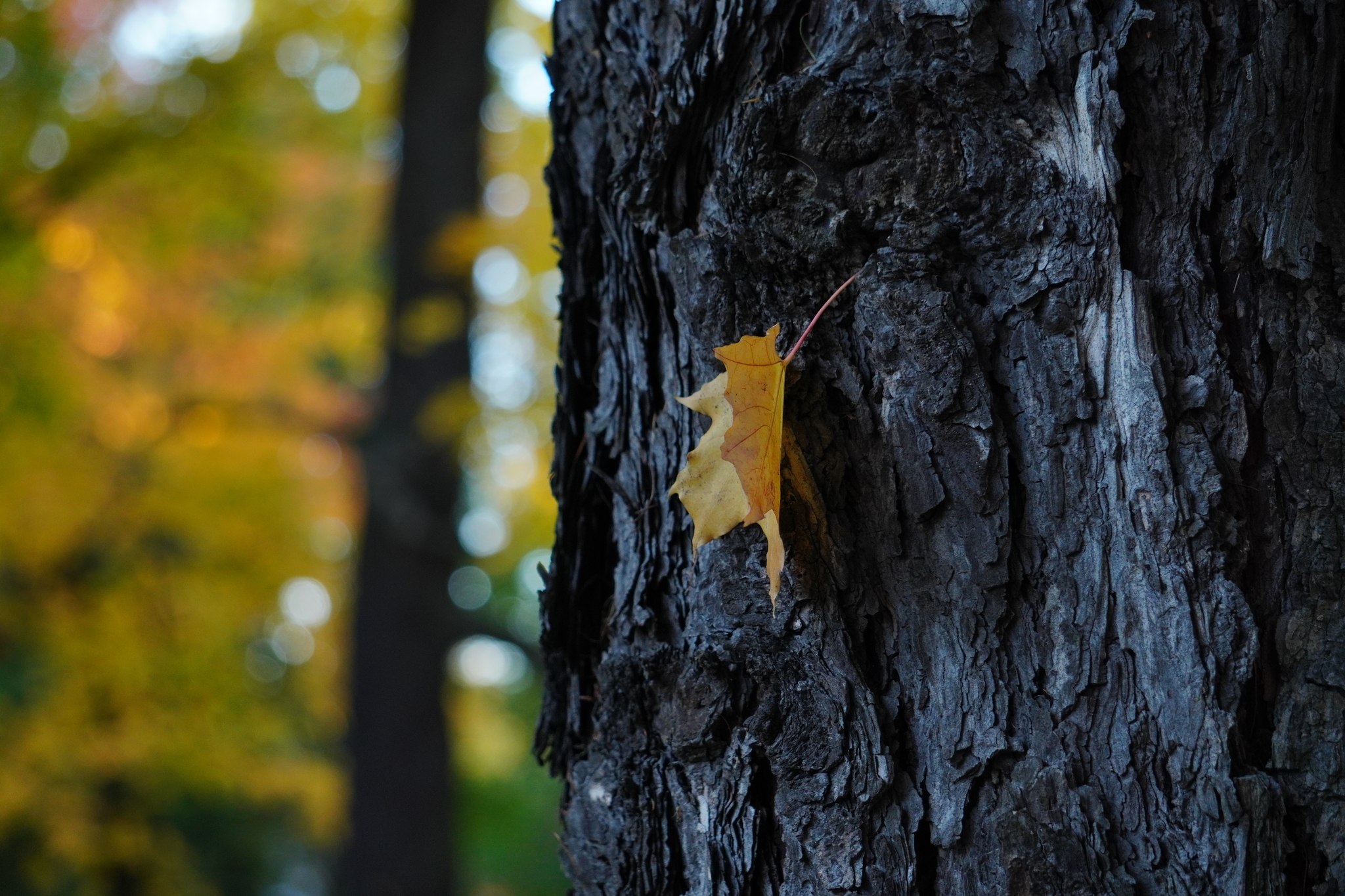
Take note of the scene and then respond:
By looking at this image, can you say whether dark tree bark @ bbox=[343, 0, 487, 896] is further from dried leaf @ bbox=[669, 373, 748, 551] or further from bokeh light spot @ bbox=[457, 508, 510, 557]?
dried leaf @ bbox=[669, 373, 748, 551]

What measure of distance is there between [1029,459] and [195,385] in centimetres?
710

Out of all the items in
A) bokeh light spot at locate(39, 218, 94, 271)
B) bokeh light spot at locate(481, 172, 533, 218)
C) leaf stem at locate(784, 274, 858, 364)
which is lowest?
leaf stem at locate(784, 274, 858, 364)

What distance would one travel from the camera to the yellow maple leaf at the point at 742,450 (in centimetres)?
94

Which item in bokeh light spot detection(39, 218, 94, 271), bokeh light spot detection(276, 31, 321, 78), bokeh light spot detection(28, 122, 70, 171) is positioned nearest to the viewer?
bokeh light spot detection(39, 218, 94, 271)

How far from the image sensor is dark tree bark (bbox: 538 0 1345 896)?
0.91 meters

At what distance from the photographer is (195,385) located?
698cm

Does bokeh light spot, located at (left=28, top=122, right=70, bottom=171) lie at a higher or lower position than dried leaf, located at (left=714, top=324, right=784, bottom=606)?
higher

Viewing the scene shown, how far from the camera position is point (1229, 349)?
937 mm

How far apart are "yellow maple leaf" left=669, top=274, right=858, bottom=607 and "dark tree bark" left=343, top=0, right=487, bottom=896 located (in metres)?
3.93

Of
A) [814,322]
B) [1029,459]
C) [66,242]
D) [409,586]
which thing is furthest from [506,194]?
[1029,459]

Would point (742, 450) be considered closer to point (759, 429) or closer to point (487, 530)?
point (759, 429)

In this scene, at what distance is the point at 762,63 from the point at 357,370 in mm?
9079

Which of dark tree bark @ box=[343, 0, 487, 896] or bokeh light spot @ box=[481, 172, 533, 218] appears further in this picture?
bokeh light spot @ box=[481, 172, 533, 218]

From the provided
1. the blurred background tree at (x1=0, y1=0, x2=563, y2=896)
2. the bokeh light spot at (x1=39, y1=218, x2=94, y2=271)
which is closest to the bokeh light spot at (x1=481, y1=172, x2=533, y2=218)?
the blurred background tree at (x1=0, y1=0, x2=563, y2=896)
